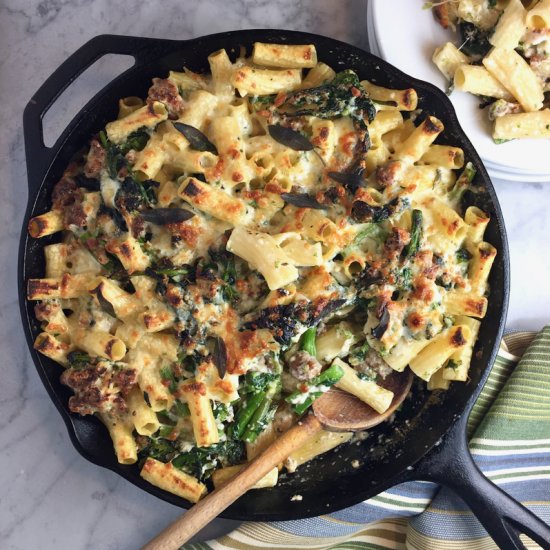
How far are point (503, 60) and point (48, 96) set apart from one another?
1.59 metres

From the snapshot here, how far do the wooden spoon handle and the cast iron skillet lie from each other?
16 centimetres

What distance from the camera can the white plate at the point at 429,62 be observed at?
102 inches

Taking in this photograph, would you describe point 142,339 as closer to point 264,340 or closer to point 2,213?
point 264,340

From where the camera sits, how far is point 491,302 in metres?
2.45

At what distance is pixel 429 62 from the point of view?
262cm

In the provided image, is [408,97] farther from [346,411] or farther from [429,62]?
[346,411]

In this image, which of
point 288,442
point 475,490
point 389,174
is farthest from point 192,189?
point 475,490

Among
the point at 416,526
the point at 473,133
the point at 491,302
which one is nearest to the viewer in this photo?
the point at 491,302

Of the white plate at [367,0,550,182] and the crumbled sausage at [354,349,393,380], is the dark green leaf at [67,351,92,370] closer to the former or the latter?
the crumbled sausage at [354,349,393,380]

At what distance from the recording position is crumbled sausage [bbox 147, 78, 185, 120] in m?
2.39

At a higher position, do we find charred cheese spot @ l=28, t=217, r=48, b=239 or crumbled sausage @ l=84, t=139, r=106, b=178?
crumbled sausage @ l=84, t=139, r=106, b=178

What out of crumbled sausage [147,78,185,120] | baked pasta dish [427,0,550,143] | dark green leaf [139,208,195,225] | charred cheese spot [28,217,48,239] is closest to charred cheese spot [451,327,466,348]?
baked pasta dish [427,0,550,143]

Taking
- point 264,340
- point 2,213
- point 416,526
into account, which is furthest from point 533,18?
point 2,213

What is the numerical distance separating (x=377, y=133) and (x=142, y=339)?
3.41 feet
